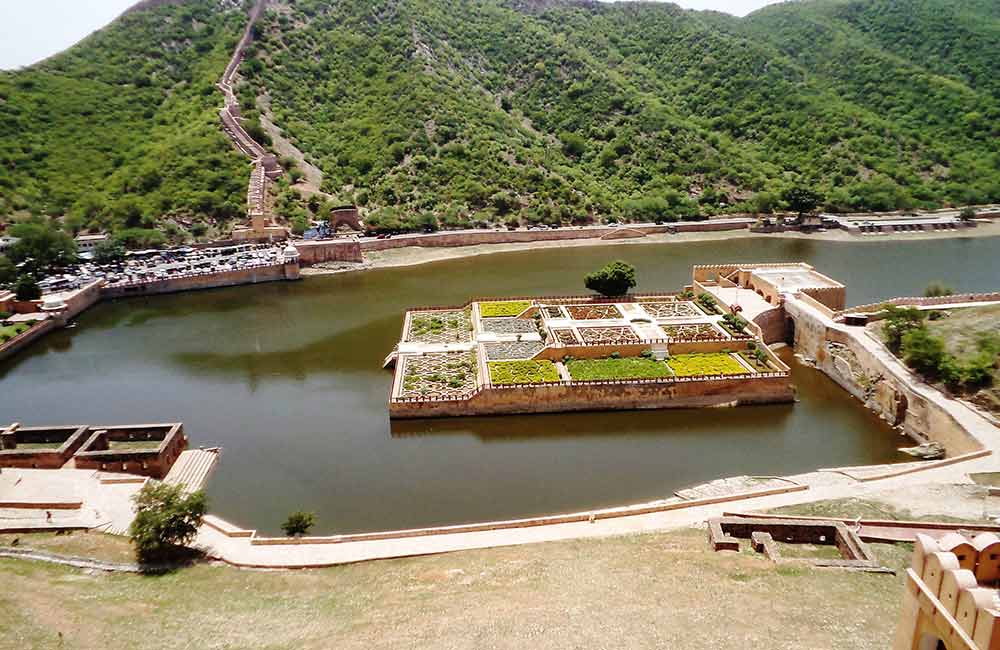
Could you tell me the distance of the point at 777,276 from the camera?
4669 cm

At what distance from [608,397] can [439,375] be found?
8.35 metres

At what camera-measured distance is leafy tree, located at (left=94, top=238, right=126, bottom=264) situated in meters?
56.3

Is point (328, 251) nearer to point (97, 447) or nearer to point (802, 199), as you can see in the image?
point (97, 447)

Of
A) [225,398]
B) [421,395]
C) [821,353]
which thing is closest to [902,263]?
[821,353]

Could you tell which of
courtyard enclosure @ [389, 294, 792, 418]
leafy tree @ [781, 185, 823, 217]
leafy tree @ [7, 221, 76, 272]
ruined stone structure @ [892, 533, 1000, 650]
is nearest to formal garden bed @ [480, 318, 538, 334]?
courtyard enclosure @ [389, 294, 792, 418]

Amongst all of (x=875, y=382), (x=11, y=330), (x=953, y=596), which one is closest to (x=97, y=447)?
(x=11, y=330)

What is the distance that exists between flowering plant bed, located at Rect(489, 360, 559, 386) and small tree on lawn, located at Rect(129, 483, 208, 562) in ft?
48.8

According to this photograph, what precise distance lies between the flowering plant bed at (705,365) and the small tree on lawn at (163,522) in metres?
22.0

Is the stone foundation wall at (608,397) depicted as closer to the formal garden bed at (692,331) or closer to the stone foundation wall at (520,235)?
the formal garden bed at (692,331)

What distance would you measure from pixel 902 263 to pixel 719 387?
35.2 meters

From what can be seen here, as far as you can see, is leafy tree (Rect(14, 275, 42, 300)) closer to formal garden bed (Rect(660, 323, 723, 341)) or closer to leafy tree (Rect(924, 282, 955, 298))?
formal garden bed (Rect(660, 323, 723, 341))

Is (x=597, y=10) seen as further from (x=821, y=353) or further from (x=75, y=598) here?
(x=75, y=598)

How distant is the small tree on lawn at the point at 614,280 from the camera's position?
4528 centimetres

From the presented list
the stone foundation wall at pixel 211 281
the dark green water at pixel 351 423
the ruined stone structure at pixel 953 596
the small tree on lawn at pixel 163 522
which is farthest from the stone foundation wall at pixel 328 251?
the ruined stone structure at pixel 953 596
